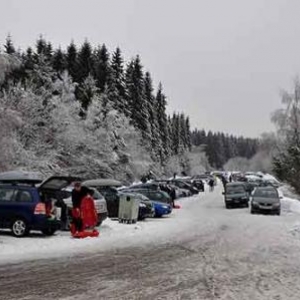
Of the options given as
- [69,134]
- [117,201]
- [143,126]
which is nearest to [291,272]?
[117,201]

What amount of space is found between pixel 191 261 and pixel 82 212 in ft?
21.8

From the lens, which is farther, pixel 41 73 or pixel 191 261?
pixel 41 73

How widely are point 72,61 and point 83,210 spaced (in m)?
50.3

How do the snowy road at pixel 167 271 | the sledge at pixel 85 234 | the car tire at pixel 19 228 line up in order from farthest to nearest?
the sledge at pixel 85 234 < the car tire at pixel 19 228 < the snowy road at pixel 167 271

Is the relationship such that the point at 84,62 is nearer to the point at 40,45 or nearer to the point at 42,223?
the point at 40,45

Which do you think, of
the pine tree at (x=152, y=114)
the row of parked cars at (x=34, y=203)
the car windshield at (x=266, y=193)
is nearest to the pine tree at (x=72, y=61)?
the pine tree at (x=152, y=114)

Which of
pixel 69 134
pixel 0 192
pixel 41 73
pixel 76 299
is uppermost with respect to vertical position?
pixel 41 73

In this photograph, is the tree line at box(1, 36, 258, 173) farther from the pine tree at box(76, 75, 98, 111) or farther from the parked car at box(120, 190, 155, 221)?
the parked car at box(120, 190, 155, 221)

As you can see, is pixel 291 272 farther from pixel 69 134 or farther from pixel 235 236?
pixel 69 134

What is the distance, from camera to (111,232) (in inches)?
844

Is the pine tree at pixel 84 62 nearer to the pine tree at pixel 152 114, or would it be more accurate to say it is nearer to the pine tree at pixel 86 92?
the pine tree at pixel 86 92

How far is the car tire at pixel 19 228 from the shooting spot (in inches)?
719

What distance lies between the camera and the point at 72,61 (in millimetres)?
68312

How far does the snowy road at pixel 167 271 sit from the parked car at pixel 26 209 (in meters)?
0.84
